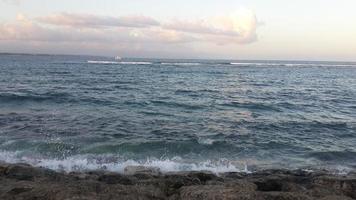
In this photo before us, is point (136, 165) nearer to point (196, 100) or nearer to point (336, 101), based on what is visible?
point (196, 100)

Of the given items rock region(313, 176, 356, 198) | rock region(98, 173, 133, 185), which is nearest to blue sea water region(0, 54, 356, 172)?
rock region(98, 173, 133, 185)

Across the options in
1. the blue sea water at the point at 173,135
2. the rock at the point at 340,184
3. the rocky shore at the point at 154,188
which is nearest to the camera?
the rocky shore at the point at 154,188

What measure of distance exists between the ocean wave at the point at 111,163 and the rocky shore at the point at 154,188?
253 centimetres

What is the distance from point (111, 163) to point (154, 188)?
564cm

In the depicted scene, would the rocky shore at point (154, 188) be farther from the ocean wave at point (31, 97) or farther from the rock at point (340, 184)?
the ocean wave at point (31, 97)

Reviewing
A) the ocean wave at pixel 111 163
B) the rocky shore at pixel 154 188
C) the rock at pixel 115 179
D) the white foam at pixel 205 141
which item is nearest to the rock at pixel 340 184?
the rocky shore at pixel 154 188

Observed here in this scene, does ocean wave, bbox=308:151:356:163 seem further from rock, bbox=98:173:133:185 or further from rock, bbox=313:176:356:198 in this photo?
rock, bbox=98:173:133:185

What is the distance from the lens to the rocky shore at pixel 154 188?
24.3 ft

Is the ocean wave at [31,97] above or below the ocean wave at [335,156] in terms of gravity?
below

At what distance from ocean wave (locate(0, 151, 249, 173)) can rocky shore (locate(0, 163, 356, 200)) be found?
253 cm

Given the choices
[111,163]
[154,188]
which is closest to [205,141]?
[111,163]

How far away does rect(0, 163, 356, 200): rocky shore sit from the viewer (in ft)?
24.3

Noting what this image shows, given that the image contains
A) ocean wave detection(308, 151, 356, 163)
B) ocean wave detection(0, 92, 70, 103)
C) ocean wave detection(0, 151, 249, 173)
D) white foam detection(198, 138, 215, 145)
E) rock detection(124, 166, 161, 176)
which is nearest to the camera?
rock detection(124, 166, 161, 176)

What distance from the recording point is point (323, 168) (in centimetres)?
1403
